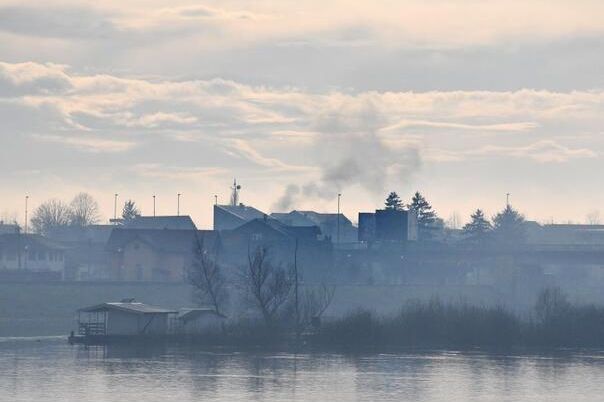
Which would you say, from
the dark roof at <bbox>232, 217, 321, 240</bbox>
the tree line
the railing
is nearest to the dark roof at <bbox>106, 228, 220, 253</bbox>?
the dark roof at <bbox>232, 217, 321, 240</bbox>

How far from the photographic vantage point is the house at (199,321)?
118 m

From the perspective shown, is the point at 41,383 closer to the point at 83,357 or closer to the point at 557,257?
the point at 83,357

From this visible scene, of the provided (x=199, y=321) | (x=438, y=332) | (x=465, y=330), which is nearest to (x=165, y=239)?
(x=199, y=321)

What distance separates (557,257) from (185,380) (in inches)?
4639

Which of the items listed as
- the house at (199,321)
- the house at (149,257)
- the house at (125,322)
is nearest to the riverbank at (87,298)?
the house at (125,322)

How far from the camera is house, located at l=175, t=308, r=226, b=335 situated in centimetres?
11788

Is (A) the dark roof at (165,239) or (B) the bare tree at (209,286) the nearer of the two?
(B) the bare tree at (209,286)

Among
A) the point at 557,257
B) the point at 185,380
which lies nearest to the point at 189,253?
the point at 557,257

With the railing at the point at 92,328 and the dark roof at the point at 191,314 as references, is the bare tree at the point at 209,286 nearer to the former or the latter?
the dark roof at the point at 191,314

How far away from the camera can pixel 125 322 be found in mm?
116438

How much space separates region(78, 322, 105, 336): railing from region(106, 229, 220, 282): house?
6569 cm

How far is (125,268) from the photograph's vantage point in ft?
616

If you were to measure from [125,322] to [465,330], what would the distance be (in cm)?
2849

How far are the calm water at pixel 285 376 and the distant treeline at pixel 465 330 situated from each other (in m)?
8.71
